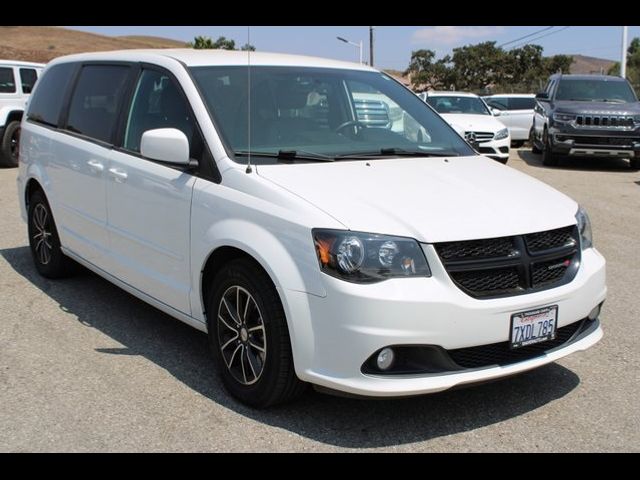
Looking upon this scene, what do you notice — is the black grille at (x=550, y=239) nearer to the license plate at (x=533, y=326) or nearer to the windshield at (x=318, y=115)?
the license plate at (x=533, y=326)

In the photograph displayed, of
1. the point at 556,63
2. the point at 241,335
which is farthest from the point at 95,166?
the point at 556,63

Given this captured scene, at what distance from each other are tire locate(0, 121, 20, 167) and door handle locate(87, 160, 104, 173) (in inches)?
415

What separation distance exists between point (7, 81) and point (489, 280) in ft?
45.1

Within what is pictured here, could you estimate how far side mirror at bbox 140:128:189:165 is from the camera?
399cm

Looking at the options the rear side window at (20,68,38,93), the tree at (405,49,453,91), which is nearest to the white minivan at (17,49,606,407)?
the rear side window at (20,68,38,93)

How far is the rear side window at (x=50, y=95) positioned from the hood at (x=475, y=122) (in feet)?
28.0

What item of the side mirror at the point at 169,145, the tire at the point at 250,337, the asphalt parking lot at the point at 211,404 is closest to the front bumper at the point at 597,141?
the asphalt parking lot at the point at 211,404

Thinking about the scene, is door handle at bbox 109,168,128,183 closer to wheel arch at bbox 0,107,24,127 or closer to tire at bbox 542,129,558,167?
wheel arch at bbox 0,107,24,127

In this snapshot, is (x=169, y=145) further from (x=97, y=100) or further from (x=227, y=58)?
(x=97, y=100)

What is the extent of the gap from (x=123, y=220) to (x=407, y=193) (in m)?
1.92

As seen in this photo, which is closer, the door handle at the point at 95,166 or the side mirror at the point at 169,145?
the side mirror at the point at 169,145

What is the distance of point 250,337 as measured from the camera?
12.3ft

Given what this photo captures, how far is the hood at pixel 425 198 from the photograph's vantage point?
134 inches
